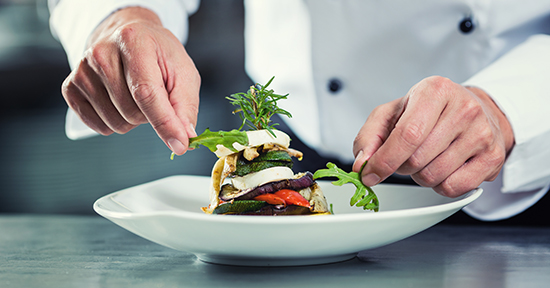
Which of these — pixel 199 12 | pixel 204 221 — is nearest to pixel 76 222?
pixel 204 221

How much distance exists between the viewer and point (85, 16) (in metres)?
1.48

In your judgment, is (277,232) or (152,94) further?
(152,94)

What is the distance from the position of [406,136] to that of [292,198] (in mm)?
268

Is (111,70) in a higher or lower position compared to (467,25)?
lower

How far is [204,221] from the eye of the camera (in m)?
0.61

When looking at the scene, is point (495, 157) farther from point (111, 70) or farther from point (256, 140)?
point (111, 70)

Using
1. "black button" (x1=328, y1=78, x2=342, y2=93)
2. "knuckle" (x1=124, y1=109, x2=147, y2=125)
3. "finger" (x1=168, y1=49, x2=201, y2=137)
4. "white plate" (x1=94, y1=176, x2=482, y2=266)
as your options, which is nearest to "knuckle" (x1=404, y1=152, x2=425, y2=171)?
"white plate" (x1=94, y1=176, x2=482, y2=266)

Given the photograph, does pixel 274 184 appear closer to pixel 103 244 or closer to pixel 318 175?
pixel 318 175

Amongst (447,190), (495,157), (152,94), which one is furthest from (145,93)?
(495,157)

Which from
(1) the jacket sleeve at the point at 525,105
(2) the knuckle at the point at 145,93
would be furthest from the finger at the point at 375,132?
(2) the knuckle at the point at 145,93

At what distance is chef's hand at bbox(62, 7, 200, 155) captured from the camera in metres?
0.90

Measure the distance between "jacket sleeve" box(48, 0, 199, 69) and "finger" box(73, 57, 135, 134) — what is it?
27 centimetres

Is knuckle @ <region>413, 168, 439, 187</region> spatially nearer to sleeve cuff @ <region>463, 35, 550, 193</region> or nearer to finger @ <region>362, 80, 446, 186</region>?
finger @ <region>362, 80, 446, 186</region>

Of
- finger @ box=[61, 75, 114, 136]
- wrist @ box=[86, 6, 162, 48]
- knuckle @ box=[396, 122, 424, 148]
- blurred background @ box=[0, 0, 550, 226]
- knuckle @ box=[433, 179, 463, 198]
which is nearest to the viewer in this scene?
knuckle @ box=[396, 122, 424, 148]
